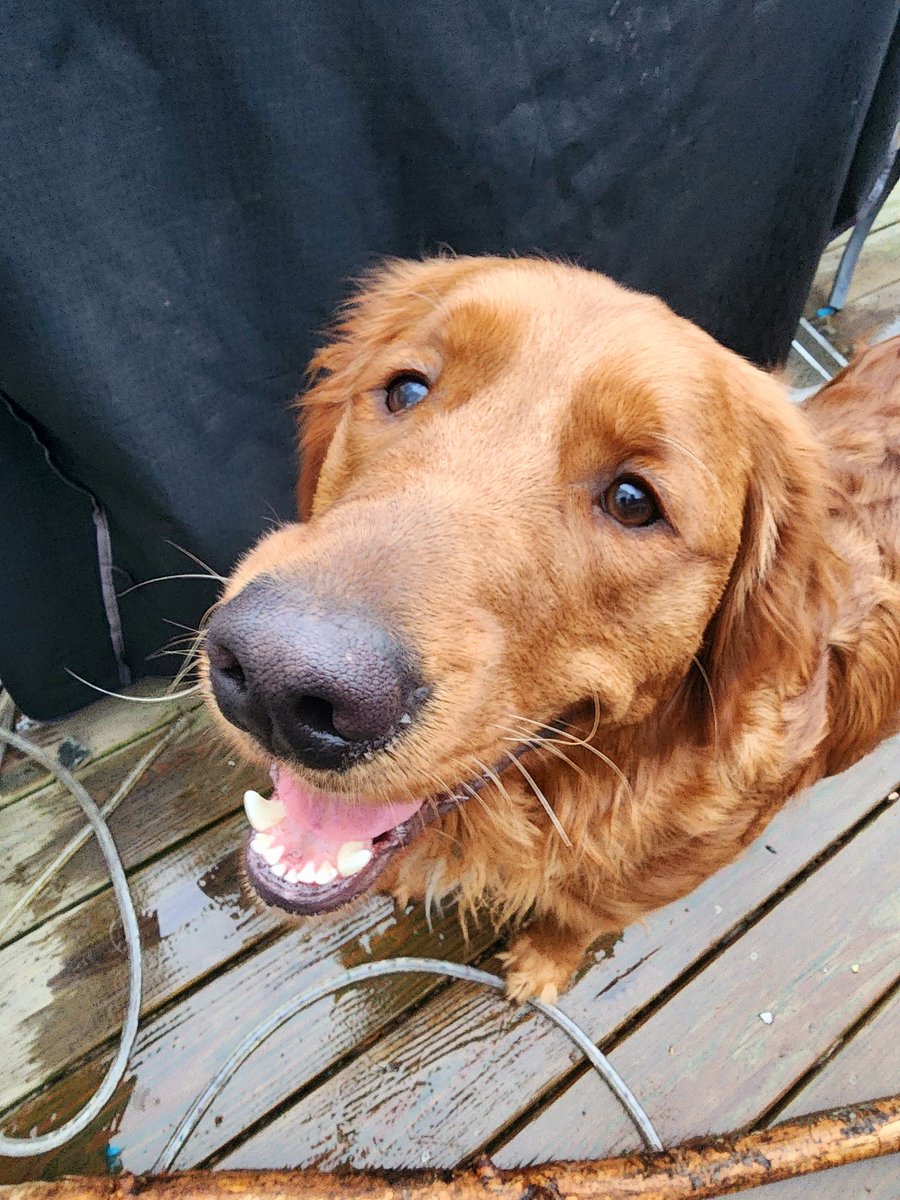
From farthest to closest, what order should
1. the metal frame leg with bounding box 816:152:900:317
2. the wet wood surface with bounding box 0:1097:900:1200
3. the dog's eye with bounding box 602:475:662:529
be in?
the metal frame leg with bounding box 816:152:900:317 < the wet wood surface with bounding box 0:1097:900:1200 < the dog's eye with bounding box 602:475:662:529

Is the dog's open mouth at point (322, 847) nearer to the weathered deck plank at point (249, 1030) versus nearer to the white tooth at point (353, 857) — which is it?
the white tooth at point (353, 857)

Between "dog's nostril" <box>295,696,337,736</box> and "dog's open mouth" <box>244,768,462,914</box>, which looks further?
"dog's open mouth" <box>244,768,462,914</box>

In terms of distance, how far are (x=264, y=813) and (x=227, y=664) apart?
0.62m

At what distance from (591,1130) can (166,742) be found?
1792mm

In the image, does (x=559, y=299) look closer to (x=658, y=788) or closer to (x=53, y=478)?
(x=658, y=788)

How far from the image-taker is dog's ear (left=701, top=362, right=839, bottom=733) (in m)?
1.72

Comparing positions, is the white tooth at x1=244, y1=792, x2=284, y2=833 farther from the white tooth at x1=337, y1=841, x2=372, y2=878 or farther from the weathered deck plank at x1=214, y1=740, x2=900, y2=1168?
the weathered deck plank at x1=214, y1=740, x2=900, y2=1168

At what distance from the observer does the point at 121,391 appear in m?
1.95

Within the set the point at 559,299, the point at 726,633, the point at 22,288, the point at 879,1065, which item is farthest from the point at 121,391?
the point at 879,1065

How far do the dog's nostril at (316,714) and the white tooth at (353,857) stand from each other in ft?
1.71

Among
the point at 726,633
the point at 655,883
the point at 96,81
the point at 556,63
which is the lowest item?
the point at 655,883

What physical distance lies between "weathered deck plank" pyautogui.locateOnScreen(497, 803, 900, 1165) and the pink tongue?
1297 millimetres

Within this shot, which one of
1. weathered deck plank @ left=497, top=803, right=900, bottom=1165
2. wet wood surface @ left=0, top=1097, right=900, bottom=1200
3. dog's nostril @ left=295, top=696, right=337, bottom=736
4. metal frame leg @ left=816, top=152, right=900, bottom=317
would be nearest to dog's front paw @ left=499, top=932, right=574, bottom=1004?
weathered deck plank @ left=497, top=803, right=900, bottom=1165

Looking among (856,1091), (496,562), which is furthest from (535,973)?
(496,562)
